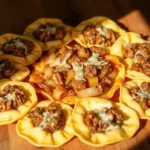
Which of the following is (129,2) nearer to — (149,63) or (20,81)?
(149,63)

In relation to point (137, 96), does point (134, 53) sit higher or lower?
higher

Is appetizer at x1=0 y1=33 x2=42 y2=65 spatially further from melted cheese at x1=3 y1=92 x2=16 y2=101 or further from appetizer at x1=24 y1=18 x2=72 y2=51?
melted cheese at x1=3 y1=92 x2=16 y2=101

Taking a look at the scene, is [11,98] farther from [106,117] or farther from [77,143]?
[106,117]

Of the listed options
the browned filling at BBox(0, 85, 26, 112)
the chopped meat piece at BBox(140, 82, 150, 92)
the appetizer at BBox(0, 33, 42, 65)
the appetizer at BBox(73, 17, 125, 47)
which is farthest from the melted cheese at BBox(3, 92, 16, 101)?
the chopped meat piece at BBox(140, 82, 150, 92)

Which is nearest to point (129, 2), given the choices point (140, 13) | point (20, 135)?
point (140, 13)

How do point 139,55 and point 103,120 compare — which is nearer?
point 103,120

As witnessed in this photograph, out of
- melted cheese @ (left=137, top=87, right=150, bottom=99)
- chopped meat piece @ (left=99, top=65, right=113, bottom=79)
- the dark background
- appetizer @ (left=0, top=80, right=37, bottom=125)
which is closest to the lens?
appetizer @ (left=0, top=80, right=37, bottom=125)

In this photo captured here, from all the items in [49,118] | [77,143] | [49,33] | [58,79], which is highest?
[49,33]

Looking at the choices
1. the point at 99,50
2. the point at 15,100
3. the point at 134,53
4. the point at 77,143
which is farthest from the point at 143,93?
the point at 15,100
